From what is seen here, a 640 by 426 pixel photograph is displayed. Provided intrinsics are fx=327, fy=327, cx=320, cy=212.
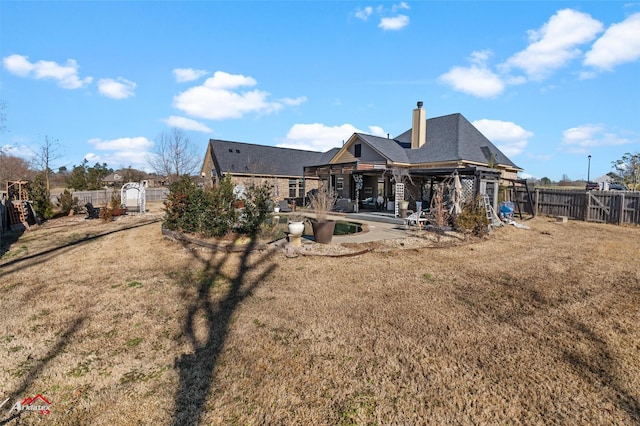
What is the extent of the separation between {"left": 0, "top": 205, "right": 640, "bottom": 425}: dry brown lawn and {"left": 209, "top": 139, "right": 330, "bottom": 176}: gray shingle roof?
830 inches

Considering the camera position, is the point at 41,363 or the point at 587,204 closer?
the point at 41,363

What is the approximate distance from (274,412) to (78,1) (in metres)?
12.6

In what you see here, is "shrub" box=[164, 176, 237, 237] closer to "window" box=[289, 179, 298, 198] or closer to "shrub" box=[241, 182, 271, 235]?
"shrub" box=[241, 182, 271, 235]

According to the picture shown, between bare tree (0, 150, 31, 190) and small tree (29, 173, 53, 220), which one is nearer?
small tree (29, 173, 53, 220)

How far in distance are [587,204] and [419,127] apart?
10.4 metres

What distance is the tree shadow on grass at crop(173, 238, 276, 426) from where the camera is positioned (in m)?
2.80

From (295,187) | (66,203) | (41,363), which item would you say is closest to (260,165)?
(295,187)

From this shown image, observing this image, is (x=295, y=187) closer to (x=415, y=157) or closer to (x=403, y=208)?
(x=415, y=157)

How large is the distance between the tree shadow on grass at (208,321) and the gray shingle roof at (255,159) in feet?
66.7

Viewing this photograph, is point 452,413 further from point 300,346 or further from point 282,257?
point 282,257

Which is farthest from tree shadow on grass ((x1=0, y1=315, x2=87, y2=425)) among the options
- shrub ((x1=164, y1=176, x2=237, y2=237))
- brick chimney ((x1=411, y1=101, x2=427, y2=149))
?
brick chimney ((x1=411, y1=101, x2=427, y2=149))

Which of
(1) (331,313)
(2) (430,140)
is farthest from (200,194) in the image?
(2) (430,140)

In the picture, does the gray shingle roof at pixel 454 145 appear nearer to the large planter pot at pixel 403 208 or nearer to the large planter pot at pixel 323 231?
the large planter pot at pixel 403 208

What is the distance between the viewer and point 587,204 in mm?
15766
